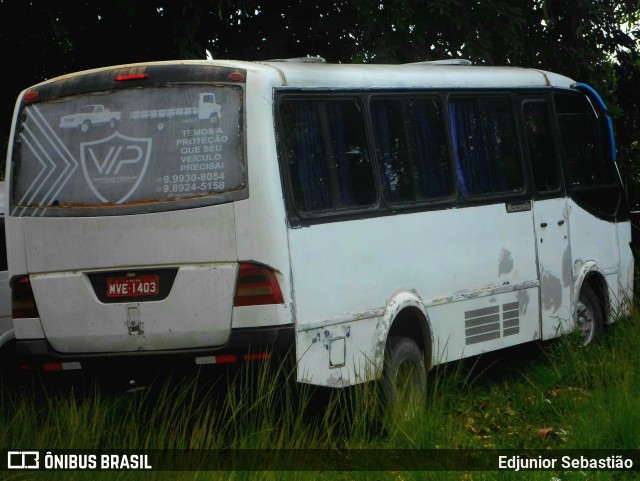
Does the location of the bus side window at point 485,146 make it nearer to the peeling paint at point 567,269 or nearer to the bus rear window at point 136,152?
the peeling paint at point 567,269

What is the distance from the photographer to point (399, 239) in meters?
9.18

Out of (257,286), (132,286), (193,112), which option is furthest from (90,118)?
(257,286)

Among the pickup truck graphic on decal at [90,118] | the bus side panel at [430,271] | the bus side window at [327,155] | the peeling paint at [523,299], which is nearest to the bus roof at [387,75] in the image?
the bus side window at [327,155]

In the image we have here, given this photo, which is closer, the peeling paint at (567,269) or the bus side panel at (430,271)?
the bus side panel at (430,271)

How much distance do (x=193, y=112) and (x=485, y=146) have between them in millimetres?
3241

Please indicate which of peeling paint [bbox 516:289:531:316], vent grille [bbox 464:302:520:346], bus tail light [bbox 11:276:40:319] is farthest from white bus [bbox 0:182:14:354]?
peeling paint [bbox 516:289:531:316]

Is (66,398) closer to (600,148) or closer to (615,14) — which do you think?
(600,148)

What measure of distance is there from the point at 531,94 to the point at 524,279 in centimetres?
170

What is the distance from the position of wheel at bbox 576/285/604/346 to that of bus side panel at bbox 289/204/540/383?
0.98 meters

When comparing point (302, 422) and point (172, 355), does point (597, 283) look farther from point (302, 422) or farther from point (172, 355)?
point (172, 355)

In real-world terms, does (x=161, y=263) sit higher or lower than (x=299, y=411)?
higher

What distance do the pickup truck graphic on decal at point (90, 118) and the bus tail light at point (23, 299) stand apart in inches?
41.1

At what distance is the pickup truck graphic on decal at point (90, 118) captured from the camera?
8352mm

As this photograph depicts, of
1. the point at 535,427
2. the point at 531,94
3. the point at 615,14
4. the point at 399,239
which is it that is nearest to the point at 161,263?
the point at 399,239
